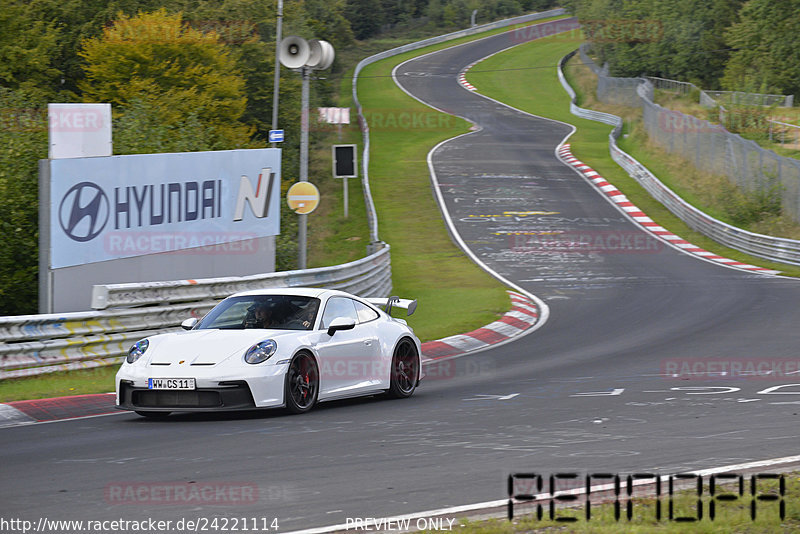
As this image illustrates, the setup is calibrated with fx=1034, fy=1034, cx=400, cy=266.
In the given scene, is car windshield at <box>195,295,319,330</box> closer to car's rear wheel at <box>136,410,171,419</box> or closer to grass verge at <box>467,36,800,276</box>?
car's rear wheel at <box>136,410,171,419</box>

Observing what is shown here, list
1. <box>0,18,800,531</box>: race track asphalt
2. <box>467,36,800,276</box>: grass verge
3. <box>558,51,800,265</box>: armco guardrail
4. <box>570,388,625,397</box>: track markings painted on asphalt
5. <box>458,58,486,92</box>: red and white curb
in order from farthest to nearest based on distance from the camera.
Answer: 1. <box>458,58,486,92</box>: red and white curb
2. <box>467,36,800,276</box>: grass verge
3. <box>558,51,800,265</box>: armco guardrail
4. <box>570,388,625,397</box>: track markings painted on asphalt
5. <box>0,18,800,531</box>: race track asphalt

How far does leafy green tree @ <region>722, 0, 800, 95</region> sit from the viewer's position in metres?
66.1

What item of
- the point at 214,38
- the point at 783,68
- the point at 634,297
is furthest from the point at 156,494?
the point at 783,68

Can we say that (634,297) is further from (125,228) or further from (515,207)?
(515,207)

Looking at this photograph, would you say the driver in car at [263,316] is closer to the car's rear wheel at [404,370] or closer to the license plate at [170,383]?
the license plate at [170,383]

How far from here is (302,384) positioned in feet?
34.2

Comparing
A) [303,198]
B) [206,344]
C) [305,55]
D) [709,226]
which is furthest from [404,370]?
[709,226]

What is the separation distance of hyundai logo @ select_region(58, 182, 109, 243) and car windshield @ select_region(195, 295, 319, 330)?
4.08 m

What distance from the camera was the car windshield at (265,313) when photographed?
10883 mm

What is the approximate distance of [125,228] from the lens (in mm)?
15781

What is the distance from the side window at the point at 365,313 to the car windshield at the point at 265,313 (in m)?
0.74

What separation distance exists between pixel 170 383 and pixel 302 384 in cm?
137

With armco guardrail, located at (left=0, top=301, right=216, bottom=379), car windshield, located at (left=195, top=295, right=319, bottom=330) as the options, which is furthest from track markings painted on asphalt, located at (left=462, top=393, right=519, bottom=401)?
armco guardrail, located at (left=0, top=301, right=216, bottom=379)

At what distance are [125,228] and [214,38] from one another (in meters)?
29.4
